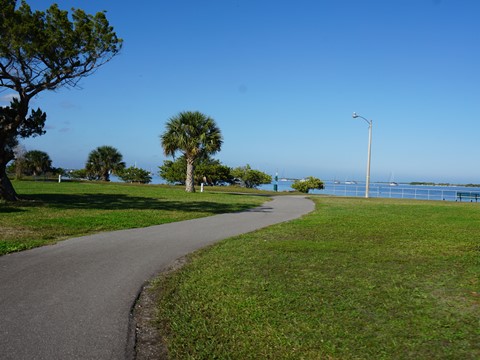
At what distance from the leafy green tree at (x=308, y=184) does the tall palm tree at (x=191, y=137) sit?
24.0m

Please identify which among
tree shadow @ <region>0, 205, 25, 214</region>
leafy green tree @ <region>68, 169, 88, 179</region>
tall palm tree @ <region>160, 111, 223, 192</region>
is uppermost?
tall palm tree @ <region>160, 111, 223, 192</region>

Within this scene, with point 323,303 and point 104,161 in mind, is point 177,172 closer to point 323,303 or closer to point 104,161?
point 104,161

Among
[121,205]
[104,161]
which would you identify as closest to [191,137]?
[121,205]

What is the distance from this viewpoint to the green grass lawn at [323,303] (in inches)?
157

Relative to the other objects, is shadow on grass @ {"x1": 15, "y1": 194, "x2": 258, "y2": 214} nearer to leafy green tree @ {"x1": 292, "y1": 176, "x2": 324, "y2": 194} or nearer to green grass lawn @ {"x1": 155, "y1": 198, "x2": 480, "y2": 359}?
green grass lawn @ {"x1": 155, "y1": 198, "x2": 480, "y2": 359}

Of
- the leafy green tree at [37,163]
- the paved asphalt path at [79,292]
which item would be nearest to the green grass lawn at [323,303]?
the paved asphalt path at [79,292]

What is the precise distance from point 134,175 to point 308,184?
83.5 ft

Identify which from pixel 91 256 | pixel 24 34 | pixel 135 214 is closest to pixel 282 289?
pixel 91 256

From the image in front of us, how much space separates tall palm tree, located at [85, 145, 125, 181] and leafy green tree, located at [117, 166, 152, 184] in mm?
3621

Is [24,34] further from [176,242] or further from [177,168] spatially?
[177,168]

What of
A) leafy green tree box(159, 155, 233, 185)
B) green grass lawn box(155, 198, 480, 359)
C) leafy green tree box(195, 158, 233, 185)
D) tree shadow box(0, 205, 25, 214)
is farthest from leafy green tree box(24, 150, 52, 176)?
green grass lawn box(155, 198, 480, 359)

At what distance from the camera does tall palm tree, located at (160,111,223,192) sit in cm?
3784

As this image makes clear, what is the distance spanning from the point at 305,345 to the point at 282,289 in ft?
6.04

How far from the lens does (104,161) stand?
58312 millimetres
